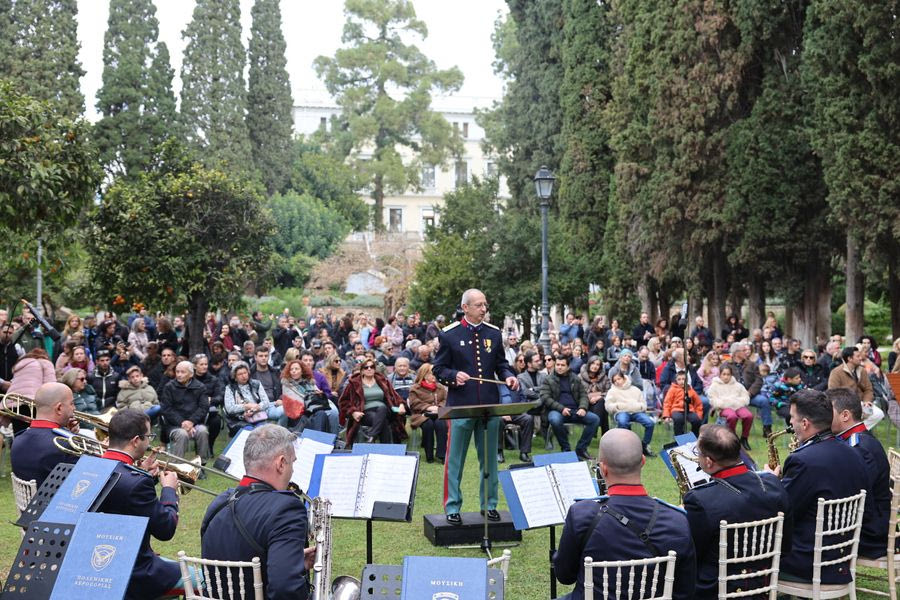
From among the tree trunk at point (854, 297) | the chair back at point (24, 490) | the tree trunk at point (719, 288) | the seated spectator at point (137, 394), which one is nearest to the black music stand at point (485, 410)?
the chair back at point (24, 490)

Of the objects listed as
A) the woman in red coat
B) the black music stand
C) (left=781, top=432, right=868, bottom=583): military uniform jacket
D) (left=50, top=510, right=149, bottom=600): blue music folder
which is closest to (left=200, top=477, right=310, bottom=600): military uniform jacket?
(left=50, top=510, right=149, bottom=600): blue music folder

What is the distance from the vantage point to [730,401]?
12461 mm

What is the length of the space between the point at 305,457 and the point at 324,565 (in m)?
2.02

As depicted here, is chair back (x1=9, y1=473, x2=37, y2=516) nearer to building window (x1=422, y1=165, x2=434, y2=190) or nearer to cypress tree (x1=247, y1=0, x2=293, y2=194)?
cypress tree (x1=247, y1=0, x2=293, y2=194)

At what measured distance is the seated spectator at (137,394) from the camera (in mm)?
11227

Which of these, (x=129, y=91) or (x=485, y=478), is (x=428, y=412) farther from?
(x=129, y=91)

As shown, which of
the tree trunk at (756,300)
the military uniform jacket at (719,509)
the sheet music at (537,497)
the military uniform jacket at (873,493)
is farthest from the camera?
the tree trunk at (756,300)

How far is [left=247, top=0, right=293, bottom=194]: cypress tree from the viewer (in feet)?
152

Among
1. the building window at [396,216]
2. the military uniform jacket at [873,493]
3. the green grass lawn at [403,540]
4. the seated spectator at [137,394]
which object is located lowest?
the green grass lawn at [403,540]

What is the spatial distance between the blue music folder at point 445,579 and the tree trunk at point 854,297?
17736 millimetres

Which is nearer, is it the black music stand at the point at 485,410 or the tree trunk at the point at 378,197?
the black music stand at the point at 485,410

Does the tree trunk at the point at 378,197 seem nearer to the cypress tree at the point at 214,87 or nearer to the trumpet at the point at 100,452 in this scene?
the cypress tree at the point at 214,87

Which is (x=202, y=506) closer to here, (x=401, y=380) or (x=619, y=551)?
(x=401, y=380)

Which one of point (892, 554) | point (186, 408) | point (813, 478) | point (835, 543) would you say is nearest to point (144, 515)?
point (813, 478)
